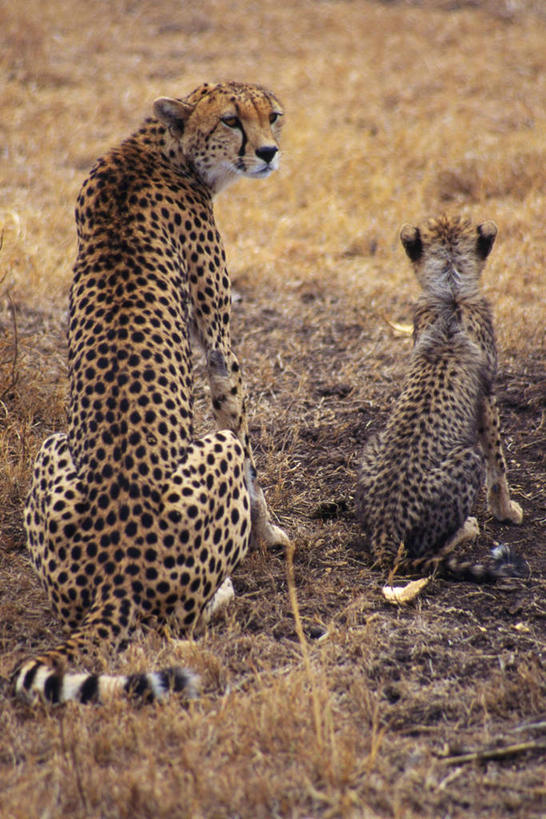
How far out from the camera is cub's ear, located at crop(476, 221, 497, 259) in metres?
4.07

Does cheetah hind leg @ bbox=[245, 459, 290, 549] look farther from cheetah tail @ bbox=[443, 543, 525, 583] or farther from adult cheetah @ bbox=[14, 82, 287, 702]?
cheetah tail @ bbox=[443, 543, 525, 583]

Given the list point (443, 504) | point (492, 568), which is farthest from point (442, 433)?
point (492, 568)

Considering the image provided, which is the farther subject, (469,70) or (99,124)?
(469,70)

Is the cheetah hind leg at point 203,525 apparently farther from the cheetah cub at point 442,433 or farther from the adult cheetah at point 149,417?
the cheetah cub at point 442,433

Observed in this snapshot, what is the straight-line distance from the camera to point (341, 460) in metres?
4.38

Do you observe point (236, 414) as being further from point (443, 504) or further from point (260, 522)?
point (443, 504)

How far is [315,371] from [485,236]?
1.37 metres

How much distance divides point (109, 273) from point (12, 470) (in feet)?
3.86

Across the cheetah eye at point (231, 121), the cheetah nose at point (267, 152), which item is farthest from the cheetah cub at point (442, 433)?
the cheetah eye at point (231, 121)

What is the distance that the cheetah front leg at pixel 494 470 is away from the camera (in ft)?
12.9

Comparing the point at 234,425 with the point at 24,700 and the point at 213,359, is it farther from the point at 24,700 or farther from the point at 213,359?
the point at 24,700

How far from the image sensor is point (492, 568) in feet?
11.2

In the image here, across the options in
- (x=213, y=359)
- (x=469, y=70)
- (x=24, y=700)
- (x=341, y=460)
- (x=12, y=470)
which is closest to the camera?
(x=24, y=700)

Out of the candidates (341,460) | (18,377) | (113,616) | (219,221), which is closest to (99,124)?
(219,221)
